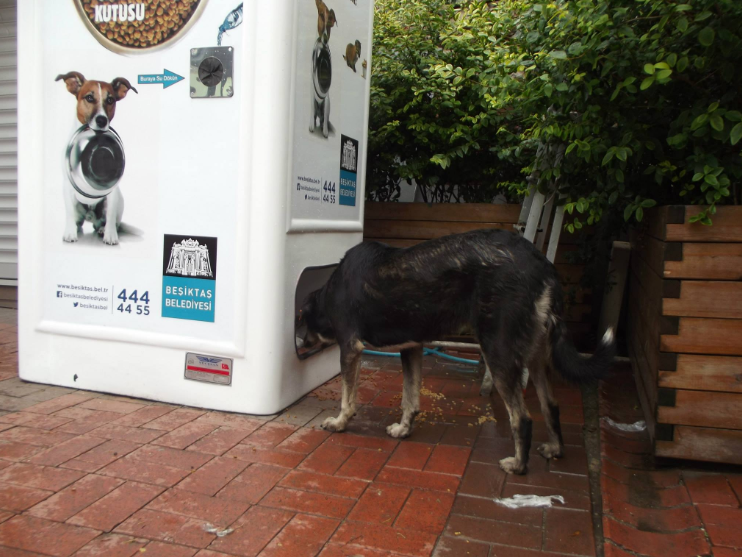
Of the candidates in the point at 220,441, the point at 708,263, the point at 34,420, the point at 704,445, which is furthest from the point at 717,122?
the point at 34,420

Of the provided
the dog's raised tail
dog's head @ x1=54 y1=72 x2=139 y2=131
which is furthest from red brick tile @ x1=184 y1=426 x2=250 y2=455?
dog's head @ x1=54 y1=72 x2=139 y2=131

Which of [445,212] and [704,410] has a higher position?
[445,212]

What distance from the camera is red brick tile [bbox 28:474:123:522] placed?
247cm

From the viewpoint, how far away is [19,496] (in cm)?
260

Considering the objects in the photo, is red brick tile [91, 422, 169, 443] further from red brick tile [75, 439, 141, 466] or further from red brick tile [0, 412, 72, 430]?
red brick tile [0, 412, 72, 430]

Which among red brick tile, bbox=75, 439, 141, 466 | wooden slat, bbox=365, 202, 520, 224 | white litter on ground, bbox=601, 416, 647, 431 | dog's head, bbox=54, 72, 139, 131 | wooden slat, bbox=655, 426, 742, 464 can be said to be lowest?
red brick tile, bbox=75, 439, 141, 466

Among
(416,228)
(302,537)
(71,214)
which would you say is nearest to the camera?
(302,537)

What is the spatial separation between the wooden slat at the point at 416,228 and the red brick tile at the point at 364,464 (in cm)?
253

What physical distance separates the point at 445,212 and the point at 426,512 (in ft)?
10.7

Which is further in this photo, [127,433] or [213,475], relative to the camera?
[127,433]

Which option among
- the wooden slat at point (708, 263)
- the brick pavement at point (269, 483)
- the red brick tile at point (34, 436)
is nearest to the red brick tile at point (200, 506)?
the brick pavement at point (269, 483)

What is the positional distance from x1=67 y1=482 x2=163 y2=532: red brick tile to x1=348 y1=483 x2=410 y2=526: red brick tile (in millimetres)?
910

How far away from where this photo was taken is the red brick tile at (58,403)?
143 inches

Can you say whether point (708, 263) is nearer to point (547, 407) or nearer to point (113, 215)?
point (547, 407)
